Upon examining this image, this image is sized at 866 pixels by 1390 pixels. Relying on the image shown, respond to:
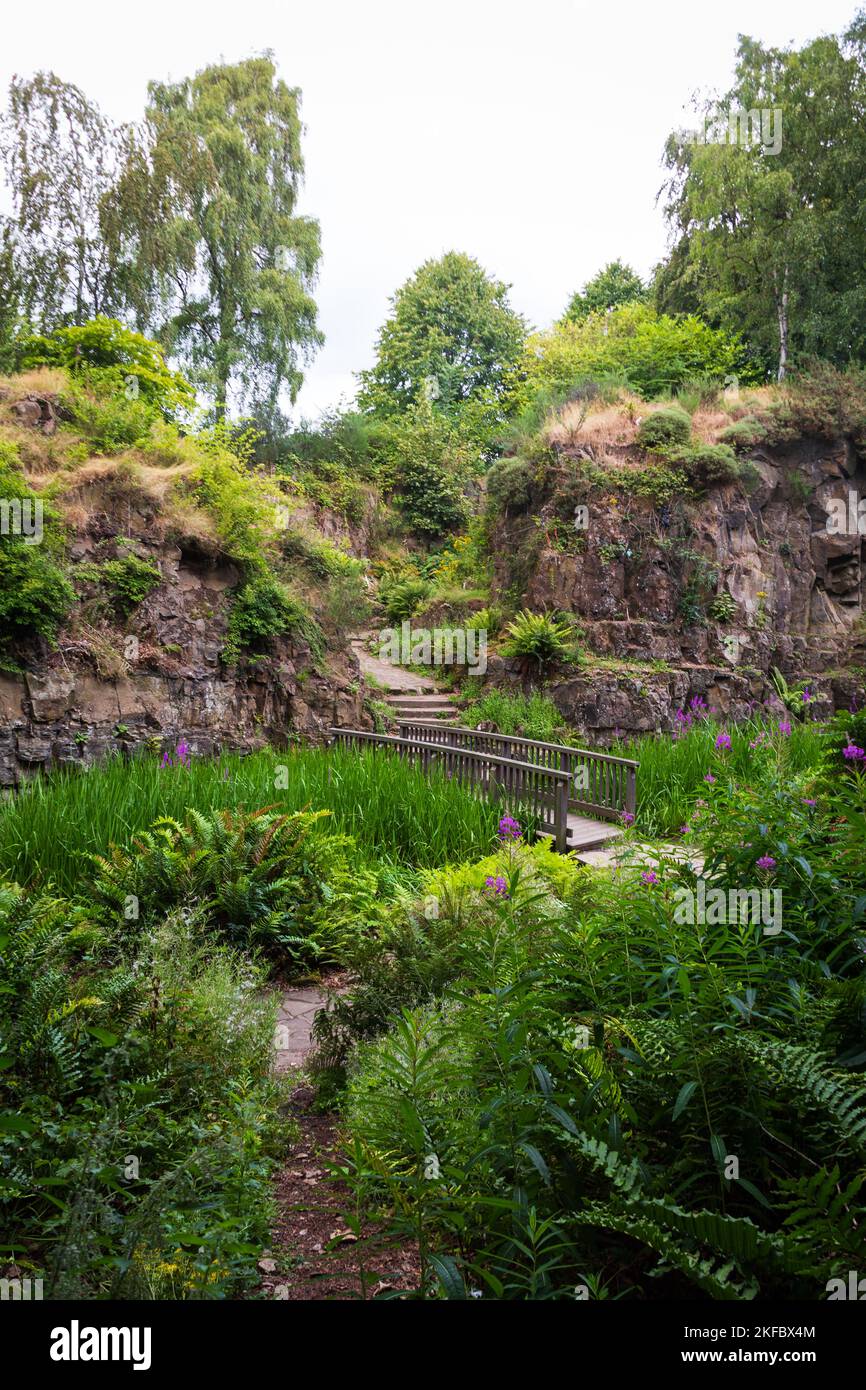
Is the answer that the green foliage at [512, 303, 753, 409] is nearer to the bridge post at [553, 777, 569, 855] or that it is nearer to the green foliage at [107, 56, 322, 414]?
the green foliage at [107, 56, 322, 414]

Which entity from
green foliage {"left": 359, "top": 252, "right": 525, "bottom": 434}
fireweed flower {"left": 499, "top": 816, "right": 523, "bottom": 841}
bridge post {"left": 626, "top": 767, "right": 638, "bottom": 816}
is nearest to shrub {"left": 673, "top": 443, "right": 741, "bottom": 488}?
bridge post {"left": 626, "top": 767, "right": 638, "bottom": 816}

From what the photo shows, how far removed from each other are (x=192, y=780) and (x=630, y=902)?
5656 mm

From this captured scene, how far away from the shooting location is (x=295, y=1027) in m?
4.91

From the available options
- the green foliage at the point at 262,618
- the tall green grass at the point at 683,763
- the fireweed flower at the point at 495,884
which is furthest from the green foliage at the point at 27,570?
the tall green grass at the point at 683,763

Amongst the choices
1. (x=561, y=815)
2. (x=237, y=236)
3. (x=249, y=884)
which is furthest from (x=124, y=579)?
(x=237, y=236)

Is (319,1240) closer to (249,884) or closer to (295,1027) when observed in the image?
(295,1027)

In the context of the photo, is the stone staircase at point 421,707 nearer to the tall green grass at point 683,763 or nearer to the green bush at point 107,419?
the tall green grass at point 683,763

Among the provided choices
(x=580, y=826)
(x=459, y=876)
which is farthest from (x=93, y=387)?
(x=459, y=876)

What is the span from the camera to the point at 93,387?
12594 mm

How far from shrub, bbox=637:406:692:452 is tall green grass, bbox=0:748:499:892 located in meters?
10.1

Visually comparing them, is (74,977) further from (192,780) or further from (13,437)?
(13,437)

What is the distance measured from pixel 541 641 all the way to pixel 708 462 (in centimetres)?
497

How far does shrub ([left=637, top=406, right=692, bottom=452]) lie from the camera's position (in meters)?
16.0
